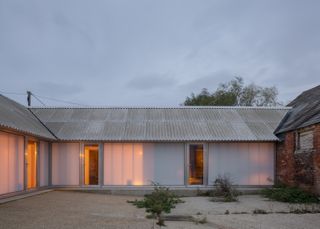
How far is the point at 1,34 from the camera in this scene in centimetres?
1575

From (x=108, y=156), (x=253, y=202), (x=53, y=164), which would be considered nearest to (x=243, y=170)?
(x=253, y=202)

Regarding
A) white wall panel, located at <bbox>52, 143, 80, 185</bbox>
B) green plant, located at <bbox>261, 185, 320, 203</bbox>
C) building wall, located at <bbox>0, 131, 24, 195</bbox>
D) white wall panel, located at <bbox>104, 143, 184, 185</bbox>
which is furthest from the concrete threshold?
green plant, located at <bbox>261, 185, 320, 203</bbox>

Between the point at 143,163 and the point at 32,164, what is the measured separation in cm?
440

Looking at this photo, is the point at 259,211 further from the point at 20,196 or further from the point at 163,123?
the point at 20,196

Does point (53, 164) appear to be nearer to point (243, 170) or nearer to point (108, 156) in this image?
point (108, 156)

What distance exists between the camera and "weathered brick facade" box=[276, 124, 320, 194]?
11.6 metres

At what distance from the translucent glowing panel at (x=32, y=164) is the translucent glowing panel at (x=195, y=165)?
620cm

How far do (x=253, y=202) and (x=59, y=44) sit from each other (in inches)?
528

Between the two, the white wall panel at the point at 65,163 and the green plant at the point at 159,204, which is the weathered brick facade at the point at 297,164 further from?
the white wall panel at the point at 65,163

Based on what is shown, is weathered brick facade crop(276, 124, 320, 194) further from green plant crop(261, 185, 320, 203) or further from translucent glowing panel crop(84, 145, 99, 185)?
translucent glowing panel crop(84, 145, 99, 185)

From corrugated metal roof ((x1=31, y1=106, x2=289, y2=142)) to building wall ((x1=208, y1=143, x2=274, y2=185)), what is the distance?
0.55 metres

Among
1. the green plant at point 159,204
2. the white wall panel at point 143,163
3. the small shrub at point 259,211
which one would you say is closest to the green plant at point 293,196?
the small shrub at point 259,211

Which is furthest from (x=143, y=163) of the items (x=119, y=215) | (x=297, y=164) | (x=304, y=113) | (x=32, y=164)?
(x=304, y=113)

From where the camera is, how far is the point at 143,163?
14.3 m
